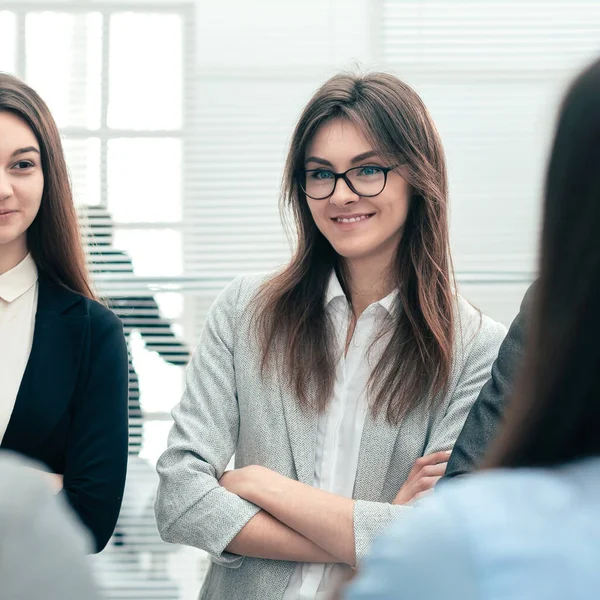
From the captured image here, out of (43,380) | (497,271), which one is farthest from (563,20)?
(43,380)

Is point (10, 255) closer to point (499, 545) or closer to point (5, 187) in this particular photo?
point (5, 187)

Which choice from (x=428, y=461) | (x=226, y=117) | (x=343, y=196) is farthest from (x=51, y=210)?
(x=226, y=117)

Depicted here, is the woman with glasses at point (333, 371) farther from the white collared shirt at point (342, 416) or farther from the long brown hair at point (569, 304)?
the long brown hair at point (569, 304)

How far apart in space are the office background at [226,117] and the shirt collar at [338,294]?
1.33m

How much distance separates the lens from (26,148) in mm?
2139

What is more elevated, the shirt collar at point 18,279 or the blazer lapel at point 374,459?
the shirt collar at point 18,279

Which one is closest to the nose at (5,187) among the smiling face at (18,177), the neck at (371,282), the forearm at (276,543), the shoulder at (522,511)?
the smiling face at (18,177)

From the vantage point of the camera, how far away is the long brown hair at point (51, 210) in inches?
85.1

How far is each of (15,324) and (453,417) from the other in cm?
98

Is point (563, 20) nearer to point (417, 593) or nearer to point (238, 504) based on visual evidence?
point (238, 504)

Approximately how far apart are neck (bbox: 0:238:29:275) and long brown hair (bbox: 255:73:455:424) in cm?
57

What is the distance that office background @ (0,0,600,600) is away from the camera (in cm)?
344

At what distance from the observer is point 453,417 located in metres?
1.95

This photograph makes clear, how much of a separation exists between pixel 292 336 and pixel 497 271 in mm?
1557
